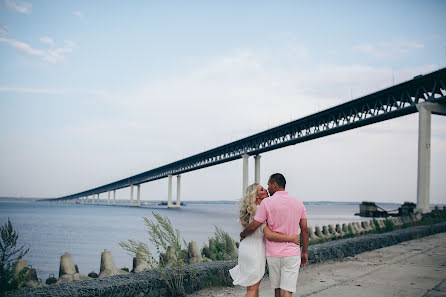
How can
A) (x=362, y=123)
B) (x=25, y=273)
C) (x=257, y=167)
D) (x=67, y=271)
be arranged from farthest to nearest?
(x=257, y=167) < (x=362, y=123) < (x=67, y=271) < (x=25, y=273)

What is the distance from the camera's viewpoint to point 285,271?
4.39 meters

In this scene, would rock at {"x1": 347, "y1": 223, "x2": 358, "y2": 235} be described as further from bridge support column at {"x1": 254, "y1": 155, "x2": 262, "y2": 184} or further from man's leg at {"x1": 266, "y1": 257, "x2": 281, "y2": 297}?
bridge support column at {"x1": 254, "y1": 155, "x2": 262, "y2": 184}

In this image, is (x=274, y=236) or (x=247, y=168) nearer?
(x=274, y=236)

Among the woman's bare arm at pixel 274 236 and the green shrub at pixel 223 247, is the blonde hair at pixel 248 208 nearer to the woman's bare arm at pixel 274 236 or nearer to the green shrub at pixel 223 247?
the woman's bare arm at pixel 274 236

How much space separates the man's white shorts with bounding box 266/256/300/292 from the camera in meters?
4.38

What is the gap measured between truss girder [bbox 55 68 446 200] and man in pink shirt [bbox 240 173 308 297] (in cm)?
3436

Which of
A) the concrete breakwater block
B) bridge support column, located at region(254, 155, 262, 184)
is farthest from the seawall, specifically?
bridge support column, located at region(254, 155, 262, 184)

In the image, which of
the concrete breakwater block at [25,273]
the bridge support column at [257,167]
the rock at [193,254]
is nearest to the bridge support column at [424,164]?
the rock at [193,254]

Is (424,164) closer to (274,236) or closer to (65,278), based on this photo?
(65,278)

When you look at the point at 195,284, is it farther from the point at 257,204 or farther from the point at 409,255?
the point at 409,255

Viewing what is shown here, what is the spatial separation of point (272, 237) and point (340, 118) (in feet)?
169

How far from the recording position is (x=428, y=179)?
30.3 m

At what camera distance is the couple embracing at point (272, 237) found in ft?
14.2

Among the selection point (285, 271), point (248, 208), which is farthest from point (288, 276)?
point (248, 208)
